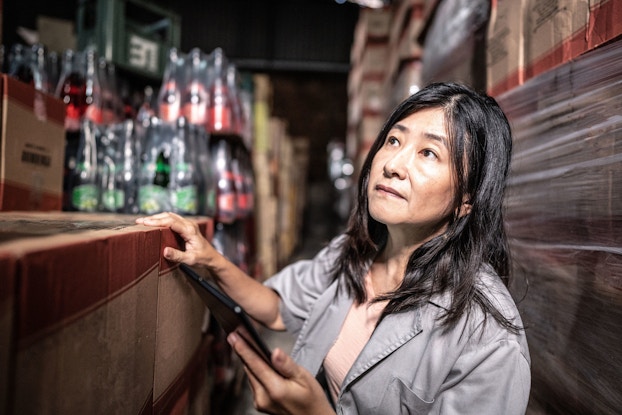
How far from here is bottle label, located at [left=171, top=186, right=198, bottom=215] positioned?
2193 millimetres

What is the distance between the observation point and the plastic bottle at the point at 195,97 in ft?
9.25

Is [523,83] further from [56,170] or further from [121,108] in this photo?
[121,108]

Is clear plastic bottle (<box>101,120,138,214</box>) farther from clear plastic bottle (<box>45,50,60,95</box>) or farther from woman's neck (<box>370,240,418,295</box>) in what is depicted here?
woman's neck (<box>370,240,418,295</box>)

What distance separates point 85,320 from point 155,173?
161 cm

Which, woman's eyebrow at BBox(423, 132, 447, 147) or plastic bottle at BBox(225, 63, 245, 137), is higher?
plastic bottle at BBox(225, 63, 245, 137)

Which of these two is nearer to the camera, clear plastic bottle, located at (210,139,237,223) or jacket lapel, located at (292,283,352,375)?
jacket lapel, located at (292,283,352,375)

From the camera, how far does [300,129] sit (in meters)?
10.4

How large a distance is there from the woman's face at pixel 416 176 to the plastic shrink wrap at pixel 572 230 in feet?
0.95

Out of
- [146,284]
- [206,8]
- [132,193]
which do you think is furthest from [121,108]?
[206,8]

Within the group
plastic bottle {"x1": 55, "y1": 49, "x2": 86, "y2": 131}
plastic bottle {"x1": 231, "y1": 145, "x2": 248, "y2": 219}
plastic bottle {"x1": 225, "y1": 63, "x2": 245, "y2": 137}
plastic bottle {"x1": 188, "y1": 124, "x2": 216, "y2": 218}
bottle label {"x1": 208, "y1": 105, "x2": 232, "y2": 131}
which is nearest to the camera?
plastic bottle {"x1": 188, "y1": 124, "x2": 216, "y2": 218}

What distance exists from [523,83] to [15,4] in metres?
9.04

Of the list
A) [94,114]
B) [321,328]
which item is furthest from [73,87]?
[321,328]

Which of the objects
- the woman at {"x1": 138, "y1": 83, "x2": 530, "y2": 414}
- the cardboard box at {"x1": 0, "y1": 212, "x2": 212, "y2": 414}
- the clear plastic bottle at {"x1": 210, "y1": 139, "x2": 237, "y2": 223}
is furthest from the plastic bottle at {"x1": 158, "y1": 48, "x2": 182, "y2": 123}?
the cardboard box at {"x1": 0, "y1": 212, "x2": 212, "y2": 414}

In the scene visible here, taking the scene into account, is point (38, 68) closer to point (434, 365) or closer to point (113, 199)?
point (113, 199)
